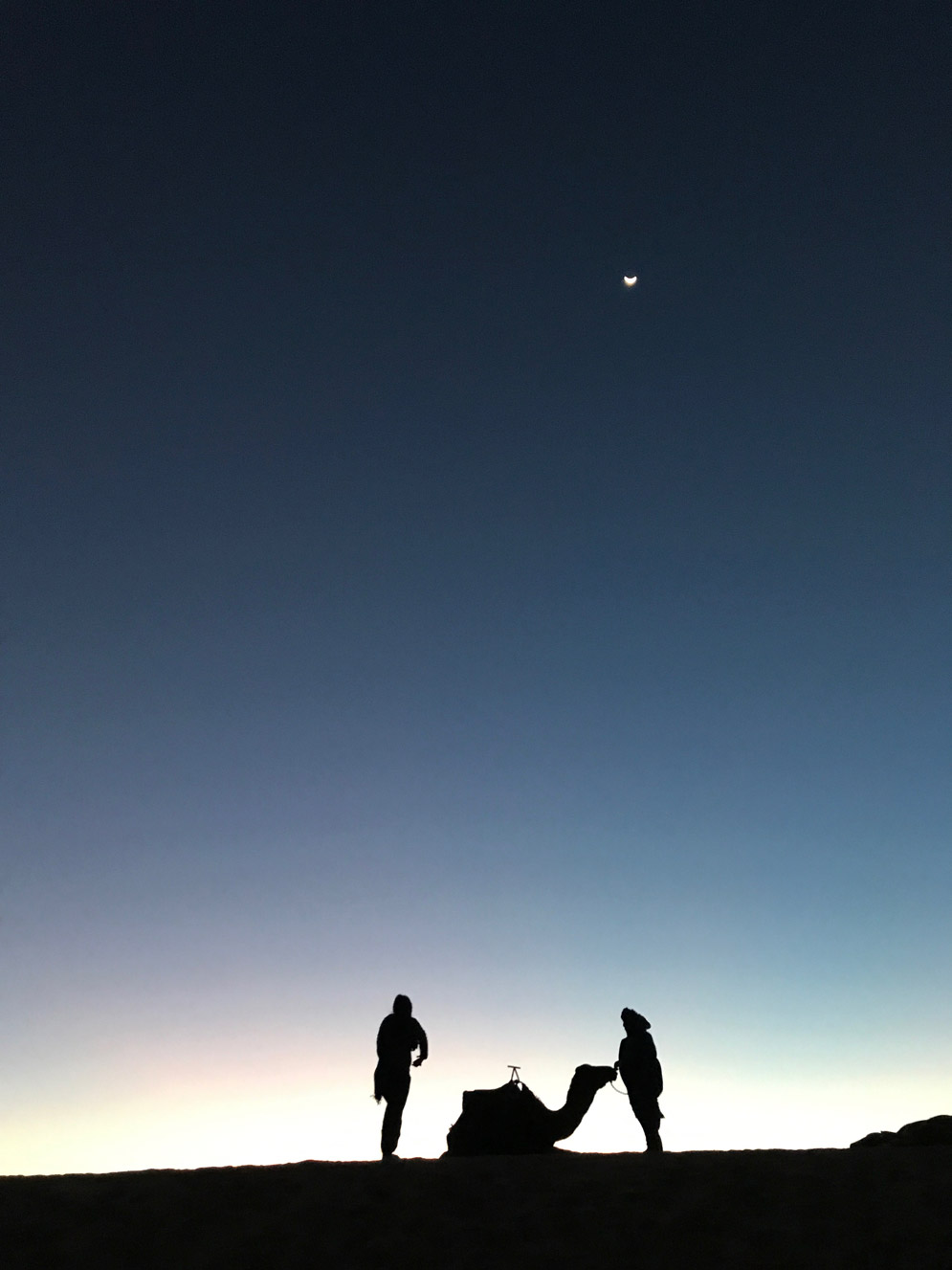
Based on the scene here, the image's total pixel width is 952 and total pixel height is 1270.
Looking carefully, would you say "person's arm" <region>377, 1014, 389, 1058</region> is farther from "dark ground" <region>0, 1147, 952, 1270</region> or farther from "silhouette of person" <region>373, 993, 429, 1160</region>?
"dark ground" <region>0, 1147, 952, 1270</region>

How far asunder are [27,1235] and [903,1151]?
445 inches

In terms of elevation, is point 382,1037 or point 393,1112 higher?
point 382,1037

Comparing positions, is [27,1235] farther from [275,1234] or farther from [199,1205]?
[275,1234]

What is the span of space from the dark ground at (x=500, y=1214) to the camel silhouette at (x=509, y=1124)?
1948mm

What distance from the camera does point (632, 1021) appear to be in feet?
60.6

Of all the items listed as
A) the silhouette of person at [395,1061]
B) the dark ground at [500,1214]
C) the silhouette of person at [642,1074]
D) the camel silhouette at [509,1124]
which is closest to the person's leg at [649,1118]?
the silhouette of person at [642,1074]

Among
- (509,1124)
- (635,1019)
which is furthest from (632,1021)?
(509,1124)

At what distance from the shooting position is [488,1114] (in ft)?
54.8

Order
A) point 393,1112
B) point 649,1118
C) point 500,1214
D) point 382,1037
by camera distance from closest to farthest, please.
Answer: point 500,1214
point 393,1112
point 382,1037
point 649,1118

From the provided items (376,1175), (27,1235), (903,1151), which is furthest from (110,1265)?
(903,1151)

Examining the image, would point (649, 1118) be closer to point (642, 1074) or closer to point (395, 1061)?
point (642, 1074)

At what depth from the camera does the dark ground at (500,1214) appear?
11.9 metres

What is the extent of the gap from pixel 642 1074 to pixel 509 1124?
2.61 meters

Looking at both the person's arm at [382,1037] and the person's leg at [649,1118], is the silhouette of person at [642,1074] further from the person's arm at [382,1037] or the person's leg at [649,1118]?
the person's arm at [382,1037]
